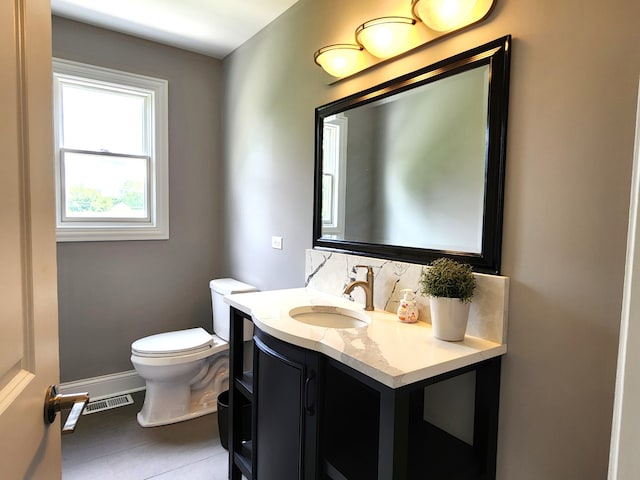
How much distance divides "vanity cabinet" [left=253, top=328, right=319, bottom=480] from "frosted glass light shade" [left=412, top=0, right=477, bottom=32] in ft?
4.11

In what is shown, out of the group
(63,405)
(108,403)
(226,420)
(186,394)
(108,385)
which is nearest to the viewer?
(63,405)

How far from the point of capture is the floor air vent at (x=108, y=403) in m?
2.57

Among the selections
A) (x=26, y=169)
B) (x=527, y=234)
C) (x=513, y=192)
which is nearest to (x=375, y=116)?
(x=513, y=192)

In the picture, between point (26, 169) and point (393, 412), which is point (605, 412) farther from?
point (26, 169)

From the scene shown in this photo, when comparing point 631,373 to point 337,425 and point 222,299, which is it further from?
point 222,299

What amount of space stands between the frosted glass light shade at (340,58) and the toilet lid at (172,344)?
1828 millimetres

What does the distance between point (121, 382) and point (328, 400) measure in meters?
2.20

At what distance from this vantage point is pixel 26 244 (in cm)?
64

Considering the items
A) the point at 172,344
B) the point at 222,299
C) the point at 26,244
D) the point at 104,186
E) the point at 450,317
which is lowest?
the point at 172,344

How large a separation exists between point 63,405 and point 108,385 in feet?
7.80

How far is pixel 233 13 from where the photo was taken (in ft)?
7.63

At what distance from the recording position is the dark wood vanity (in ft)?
4.06

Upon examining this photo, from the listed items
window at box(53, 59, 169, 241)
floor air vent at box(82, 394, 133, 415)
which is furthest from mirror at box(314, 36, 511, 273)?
floor air vent at box(82, 394, 133, 415)

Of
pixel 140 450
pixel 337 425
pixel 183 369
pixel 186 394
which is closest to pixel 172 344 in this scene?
pixel 183 369
